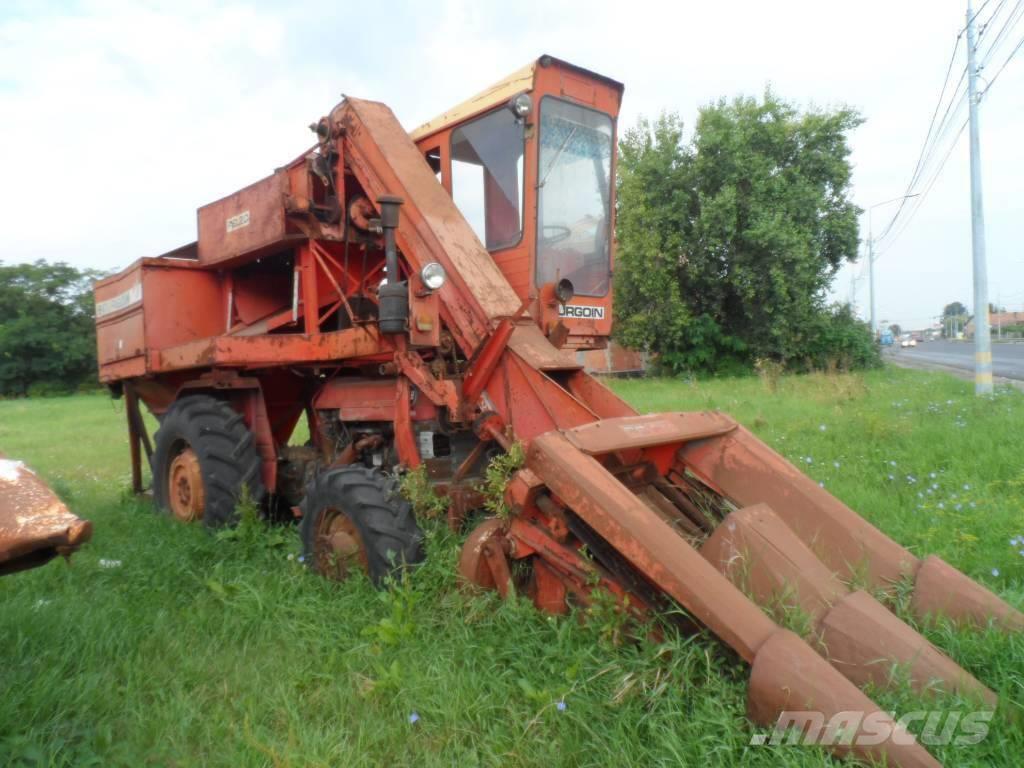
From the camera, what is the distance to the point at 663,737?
7.07 feet

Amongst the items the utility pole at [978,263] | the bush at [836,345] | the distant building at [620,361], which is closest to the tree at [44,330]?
the distant building at [620,361]

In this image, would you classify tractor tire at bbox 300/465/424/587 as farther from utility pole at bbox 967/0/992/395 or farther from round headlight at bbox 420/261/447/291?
utility pole at bbox 967/0/992/395

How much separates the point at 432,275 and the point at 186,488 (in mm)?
2968

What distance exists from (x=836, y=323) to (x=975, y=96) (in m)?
11.3

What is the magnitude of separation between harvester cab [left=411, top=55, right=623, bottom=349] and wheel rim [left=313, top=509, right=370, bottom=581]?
1530mm

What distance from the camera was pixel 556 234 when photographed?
4293mm

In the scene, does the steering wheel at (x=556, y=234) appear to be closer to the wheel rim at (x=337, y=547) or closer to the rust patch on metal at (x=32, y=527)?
the wheel rim at (x=337, y=547)

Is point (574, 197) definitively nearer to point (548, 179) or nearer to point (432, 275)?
point (548, 179)

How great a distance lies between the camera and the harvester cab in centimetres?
405

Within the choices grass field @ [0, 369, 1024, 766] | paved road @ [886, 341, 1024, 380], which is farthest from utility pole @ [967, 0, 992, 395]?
paved road @ [886, 341, 1024, 380]

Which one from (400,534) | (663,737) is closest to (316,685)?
(400,534)

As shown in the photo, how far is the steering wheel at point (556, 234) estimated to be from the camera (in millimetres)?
4211

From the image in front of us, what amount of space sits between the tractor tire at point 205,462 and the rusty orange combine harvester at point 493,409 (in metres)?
0.02

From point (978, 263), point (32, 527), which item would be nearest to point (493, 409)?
point (32, 527)
